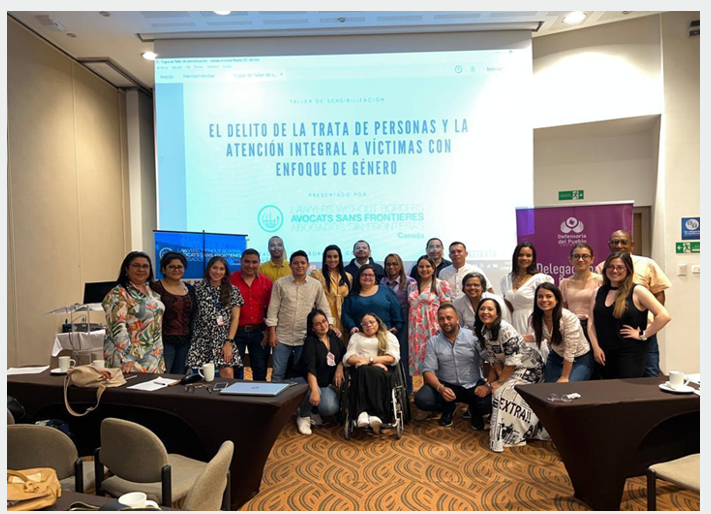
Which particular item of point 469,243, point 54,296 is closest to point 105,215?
point 54,296

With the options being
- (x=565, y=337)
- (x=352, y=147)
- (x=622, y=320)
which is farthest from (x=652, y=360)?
(x=352, y=147)

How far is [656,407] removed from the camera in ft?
8.28

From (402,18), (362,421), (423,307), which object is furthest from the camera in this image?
(402,18)

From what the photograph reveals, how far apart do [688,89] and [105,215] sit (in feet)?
24.8

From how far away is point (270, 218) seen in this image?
5.70m

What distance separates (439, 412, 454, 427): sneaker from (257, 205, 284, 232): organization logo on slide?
2.80 meters

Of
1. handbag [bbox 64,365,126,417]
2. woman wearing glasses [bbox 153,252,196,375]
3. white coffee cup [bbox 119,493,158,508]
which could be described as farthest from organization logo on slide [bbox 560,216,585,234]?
white coffee cup [bbox 119,493,158,508]

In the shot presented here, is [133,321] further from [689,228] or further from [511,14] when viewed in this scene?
[689,228]

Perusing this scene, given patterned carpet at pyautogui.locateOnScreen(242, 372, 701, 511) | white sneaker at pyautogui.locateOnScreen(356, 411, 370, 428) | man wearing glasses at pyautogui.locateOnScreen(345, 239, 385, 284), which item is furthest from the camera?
man wearing glasses at pyautogui.locateOnScreen(345, 239, 385, 284)

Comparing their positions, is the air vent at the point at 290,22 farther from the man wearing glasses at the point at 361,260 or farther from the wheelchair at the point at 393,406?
the wheelchair at the point at 393,406

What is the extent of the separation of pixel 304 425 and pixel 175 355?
1.11m

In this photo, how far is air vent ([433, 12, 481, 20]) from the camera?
5211mm

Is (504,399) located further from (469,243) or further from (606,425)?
(469,243)

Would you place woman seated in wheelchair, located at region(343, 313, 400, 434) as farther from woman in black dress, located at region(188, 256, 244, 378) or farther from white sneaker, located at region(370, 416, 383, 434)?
woman in black dress, located at region(188, 256, 244, 378)
